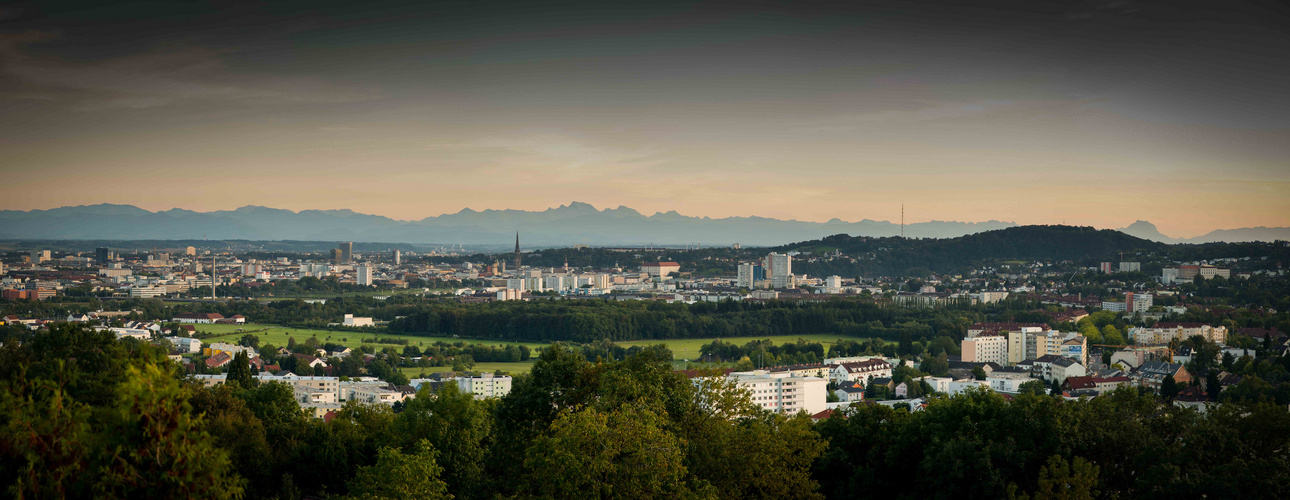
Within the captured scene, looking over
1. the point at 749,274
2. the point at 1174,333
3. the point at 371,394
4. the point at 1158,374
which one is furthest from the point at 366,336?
the point at 749,274

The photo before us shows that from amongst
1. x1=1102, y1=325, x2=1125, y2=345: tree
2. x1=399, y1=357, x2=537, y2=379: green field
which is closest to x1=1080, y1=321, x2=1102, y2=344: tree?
x1=1102, y1=325, x2=1125, y2=345: tree

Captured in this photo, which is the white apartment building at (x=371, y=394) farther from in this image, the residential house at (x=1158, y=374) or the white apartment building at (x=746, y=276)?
the white apartment building at (x=746, y=276)

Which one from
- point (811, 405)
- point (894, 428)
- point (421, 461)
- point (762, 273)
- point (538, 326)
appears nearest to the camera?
point (421, 461)

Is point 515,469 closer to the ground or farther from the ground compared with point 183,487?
closer to the ground

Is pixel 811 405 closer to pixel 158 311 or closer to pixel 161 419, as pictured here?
pixel 161 419

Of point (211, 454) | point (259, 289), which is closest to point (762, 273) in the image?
point (259, 289)

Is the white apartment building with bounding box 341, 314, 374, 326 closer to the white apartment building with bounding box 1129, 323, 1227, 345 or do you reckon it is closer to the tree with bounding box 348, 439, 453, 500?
the white apartment building with bounding box 1129, 323, 1227, 345
